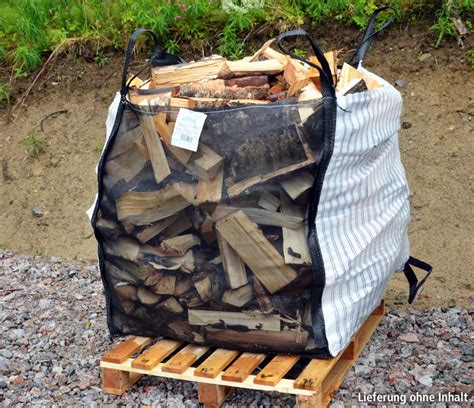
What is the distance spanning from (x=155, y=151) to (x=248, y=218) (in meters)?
0.45

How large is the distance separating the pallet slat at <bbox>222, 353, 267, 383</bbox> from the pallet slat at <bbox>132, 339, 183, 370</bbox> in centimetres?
31

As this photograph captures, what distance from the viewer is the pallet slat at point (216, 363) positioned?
300 cm

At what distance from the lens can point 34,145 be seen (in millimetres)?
6355

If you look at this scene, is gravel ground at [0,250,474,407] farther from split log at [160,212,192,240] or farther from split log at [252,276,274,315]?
split log at [160,212,192,240]

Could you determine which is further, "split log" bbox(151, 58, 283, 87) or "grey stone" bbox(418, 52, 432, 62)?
"grey stone" bbox(418, 52, 432, 62)

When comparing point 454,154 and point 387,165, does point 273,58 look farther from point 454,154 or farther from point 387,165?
point 454,154

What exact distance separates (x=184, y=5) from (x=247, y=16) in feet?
1.80

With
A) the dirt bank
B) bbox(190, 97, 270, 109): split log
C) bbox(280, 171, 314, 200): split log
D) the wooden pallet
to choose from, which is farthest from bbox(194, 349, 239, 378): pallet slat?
the dirt bank

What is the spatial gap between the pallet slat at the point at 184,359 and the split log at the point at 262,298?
0.37 metres

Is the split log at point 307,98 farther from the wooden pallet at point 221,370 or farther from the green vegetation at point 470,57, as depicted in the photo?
the green vegetation at point 470,57

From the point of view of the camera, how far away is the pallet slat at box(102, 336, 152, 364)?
10.5 ft

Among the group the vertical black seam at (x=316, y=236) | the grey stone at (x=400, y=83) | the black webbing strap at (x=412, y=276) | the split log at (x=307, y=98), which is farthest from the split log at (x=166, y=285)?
the grey stone at (x=400, y=83)

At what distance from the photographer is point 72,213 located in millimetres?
5902

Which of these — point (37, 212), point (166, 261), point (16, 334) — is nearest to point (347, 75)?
point (166, 261)
